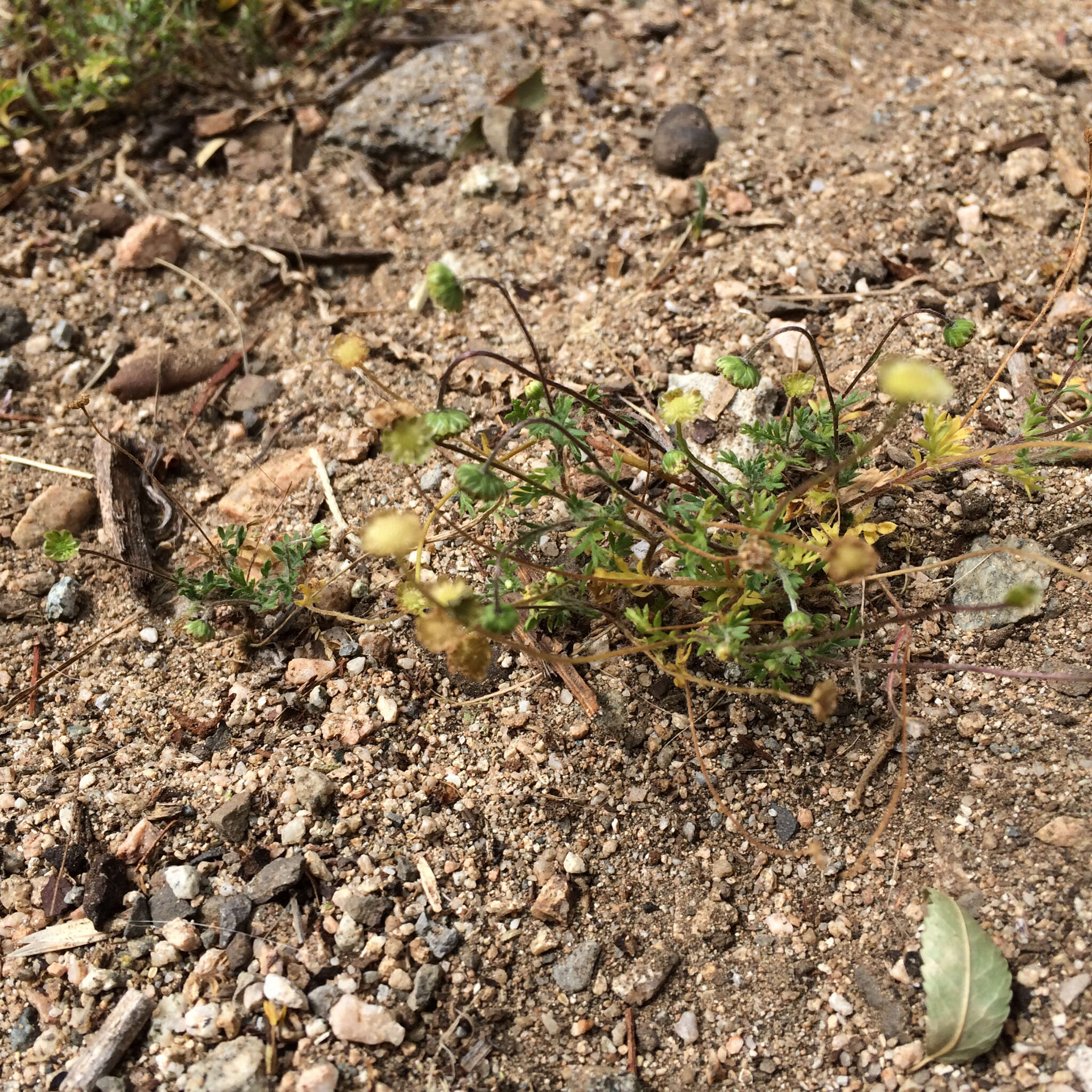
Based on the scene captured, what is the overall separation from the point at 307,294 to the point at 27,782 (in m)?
1.96

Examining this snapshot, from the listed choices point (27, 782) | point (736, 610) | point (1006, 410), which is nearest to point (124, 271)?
point (27, 782)

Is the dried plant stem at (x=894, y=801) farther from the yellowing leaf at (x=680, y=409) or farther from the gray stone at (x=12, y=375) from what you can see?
the gray stone at (x=12, y=375)

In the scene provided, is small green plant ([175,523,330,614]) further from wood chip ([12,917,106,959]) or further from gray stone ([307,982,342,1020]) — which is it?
gray stone ([307,982,342,1020])

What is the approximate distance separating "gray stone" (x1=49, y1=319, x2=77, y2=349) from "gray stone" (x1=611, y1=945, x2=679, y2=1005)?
290cm

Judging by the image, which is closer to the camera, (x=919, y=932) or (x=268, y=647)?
(x=919, y=932)

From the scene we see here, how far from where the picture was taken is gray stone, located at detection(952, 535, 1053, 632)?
8.21 ft

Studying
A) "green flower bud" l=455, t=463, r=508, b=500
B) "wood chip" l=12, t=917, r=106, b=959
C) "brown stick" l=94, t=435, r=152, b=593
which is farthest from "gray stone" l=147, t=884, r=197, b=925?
"green flower bud" l=455, t=463, r=508, b=500

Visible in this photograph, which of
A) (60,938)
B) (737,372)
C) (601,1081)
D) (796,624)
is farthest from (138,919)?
(737,372)

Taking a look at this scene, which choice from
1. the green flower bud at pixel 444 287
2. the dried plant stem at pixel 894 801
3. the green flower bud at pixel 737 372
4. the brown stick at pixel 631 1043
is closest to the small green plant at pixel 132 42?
the green flower bud at pixel 444 287

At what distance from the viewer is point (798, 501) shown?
101 inches

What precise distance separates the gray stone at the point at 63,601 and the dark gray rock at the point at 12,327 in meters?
1.12

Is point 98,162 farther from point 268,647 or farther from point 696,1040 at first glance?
point 696,1040

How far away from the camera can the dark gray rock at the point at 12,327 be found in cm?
347

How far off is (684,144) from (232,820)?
2.80 meters
